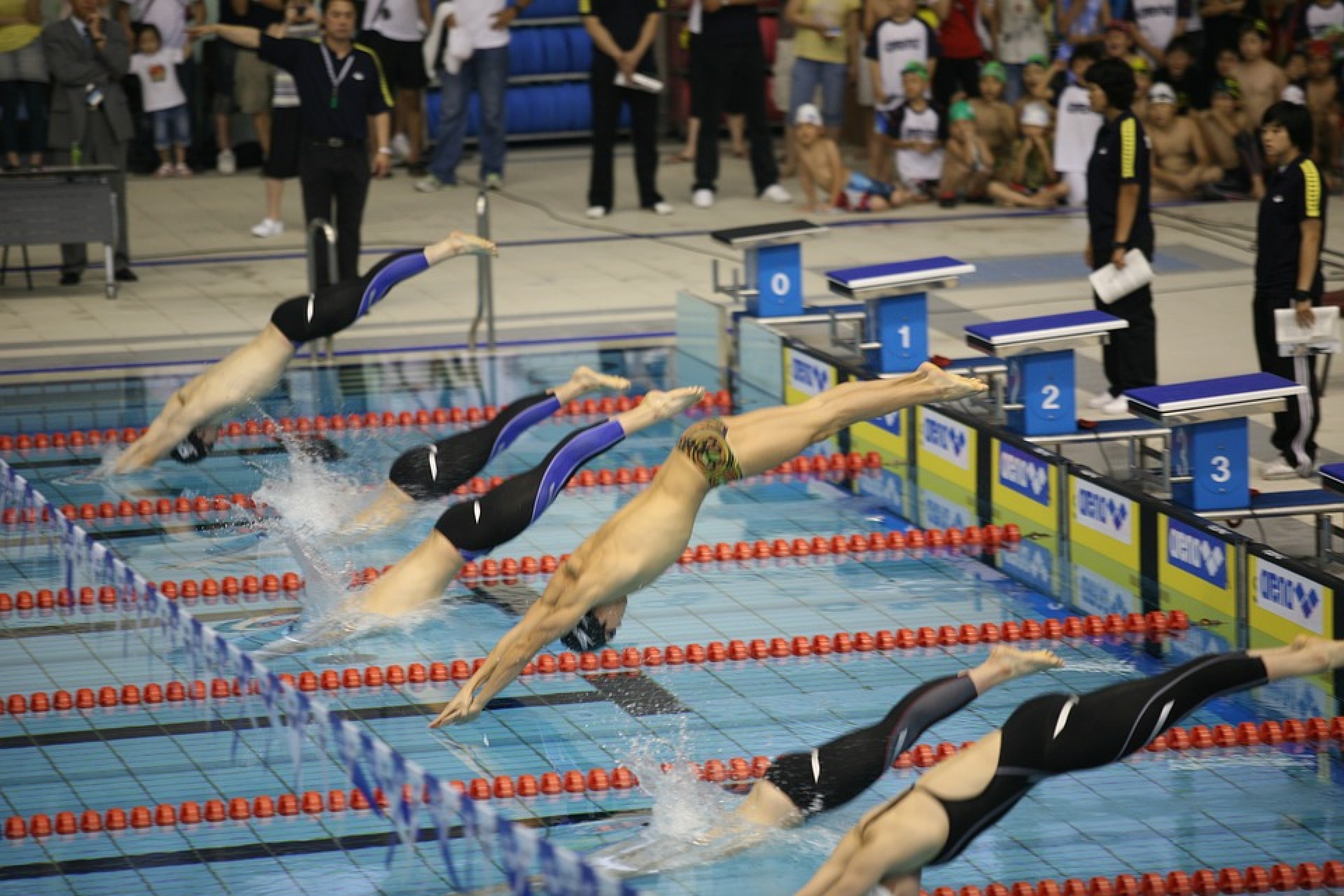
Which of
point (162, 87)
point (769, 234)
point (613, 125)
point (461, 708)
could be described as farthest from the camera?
Answer: point (162, 87)

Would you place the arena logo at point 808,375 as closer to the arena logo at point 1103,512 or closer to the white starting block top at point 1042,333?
the white starting block top at point 1042,333

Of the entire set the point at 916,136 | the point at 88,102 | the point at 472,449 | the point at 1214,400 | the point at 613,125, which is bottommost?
the point at 472,449

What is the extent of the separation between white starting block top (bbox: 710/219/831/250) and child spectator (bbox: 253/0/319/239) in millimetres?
3423

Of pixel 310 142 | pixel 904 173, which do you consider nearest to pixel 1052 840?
pixel 310 142

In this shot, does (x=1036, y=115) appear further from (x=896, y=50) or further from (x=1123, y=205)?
(x=1123, y=205)

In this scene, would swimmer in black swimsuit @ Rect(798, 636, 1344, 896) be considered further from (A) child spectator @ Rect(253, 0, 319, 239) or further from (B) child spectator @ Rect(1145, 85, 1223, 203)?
(B) child spectator @ Rect(1145, 85, 1223, 203)

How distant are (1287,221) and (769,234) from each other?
2704mm

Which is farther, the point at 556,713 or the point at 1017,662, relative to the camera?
the point at 556,713

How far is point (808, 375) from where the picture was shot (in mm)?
8531

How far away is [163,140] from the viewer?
1448 centimetres

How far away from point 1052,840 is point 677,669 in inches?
61.3

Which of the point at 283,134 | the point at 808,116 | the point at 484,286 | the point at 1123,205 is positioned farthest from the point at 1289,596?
the point at 283,134

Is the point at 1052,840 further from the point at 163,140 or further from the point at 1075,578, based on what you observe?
the point at 163,140

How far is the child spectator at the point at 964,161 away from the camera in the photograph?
41.7 ft
